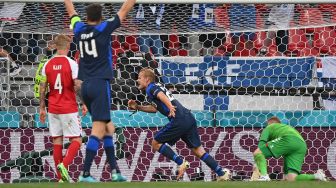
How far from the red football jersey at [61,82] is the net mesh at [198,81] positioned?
194 centimetres

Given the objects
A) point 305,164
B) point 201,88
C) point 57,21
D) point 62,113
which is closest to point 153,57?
point 201,88

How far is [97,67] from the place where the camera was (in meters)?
8.78

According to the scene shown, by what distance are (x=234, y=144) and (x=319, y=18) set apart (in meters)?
2.12

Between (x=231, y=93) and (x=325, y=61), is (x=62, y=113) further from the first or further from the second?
(x=325, y=61)

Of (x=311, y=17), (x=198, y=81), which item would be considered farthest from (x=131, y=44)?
(x=311, y=17)

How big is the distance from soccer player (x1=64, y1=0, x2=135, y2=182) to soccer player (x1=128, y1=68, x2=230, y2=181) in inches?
87.0

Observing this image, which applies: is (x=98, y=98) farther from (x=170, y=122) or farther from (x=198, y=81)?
(x=198, y=81)

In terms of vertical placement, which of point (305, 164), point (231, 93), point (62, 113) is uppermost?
point (62, 113)

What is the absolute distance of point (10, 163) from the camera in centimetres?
1269

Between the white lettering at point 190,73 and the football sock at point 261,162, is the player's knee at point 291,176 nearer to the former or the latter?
the football sock at point 261,162

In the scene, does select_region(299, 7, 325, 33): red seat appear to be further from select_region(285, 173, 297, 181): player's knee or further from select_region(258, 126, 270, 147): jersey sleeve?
select_region(285, 173, 297, 181): player's knee

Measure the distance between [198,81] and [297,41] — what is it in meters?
1.71

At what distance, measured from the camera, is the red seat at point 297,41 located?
46.2ft

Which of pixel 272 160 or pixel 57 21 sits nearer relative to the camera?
pixel 57 21
